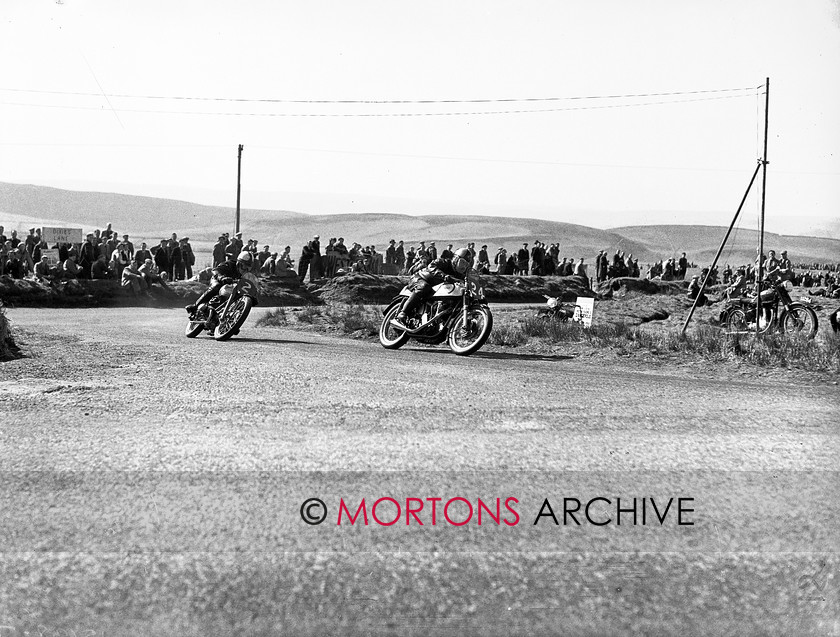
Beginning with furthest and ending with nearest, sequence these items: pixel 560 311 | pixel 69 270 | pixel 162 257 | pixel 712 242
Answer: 1. pixel 712 242
2. pixel 162 257
3. pixel 69 270
4. pixel 560 311

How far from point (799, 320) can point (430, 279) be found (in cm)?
773

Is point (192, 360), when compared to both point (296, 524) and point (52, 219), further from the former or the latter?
point (52, 219)

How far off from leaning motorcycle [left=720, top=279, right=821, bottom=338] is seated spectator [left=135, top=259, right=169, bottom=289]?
552 inches

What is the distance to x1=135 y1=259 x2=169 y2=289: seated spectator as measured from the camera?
76.1 feet

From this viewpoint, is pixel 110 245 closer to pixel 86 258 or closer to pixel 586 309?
pixel 86 258

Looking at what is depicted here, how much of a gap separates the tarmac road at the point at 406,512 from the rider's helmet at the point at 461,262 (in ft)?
13.6

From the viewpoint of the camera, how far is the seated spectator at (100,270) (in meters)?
23.2

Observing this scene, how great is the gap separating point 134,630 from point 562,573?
164 cm

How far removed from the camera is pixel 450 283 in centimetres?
1201

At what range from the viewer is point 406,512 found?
4172 mm

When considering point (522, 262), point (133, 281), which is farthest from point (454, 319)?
point (522, 262)

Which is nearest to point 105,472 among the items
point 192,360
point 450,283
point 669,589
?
point 669,589

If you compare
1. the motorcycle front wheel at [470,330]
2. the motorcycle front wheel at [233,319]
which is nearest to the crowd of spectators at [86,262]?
the motorcycle front wheel at [233,319]

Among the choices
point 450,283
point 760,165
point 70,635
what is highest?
point 760,165
